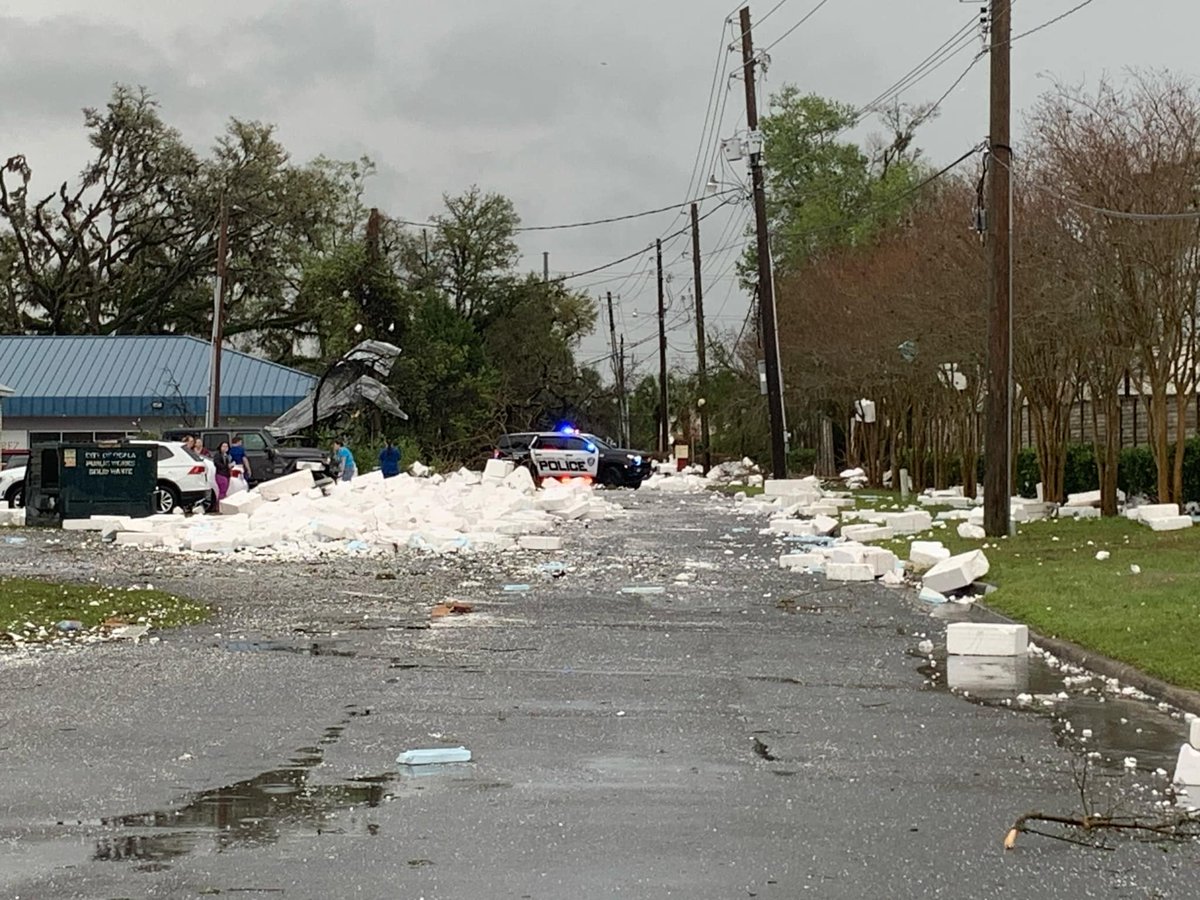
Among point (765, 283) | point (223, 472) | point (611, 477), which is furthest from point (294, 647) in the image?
point (611, 477)

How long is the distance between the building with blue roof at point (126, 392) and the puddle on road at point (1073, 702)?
48.8m

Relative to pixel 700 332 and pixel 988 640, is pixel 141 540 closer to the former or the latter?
pixel 988 640

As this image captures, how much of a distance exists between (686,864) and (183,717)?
14.8 ft

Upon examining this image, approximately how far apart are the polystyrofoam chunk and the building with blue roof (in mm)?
48110

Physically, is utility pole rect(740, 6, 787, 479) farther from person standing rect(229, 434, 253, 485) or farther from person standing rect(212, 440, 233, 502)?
person standing rect(212, 440, 233, 502)

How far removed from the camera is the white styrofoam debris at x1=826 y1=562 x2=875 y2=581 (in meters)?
20.6

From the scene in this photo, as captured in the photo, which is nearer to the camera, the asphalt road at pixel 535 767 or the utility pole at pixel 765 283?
the asphalt road at pixel 535 767

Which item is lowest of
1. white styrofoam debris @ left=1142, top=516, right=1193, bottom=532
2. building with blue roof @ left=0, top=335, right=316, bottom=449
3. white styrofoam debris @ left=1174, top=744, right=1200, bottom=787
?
white styrofoam debris @ left=1174, top=744, right=1200, bottom=787

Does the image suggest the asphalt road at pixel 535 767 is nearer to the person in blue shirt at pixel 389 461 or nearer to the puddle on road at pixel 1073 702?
the puddle on road at pixel 1073 702

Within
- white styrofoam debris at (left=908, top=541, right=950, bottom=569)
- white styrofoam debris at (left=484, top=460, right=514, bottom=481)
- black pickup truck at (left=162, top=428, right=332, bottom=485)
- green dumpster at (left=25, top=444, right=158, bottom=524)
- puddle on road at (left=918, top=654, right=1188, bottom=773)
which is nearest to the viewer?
puddle on road at (left=918, top=654, right=1188, bottom=773)

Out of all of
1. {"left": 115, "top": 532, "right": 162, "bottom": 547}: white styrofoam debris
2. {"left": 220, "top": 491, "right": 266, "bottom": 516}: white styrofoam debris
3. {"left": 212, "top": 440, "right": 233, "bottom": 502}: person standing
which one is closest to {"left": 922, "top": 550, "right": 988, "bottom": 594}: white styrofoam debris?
{"left": 115, "top": 532, "right": 162, "bottom": 547}: white styrofoam debris

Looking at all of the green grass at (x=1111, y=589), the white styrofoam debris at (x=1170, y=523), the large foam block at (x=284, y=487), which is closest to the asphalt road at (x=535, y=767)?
the green grass at (x=1111, y=589)

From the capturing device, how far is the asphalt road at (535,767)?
6660mm

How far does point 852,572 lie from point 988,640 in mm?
7016
